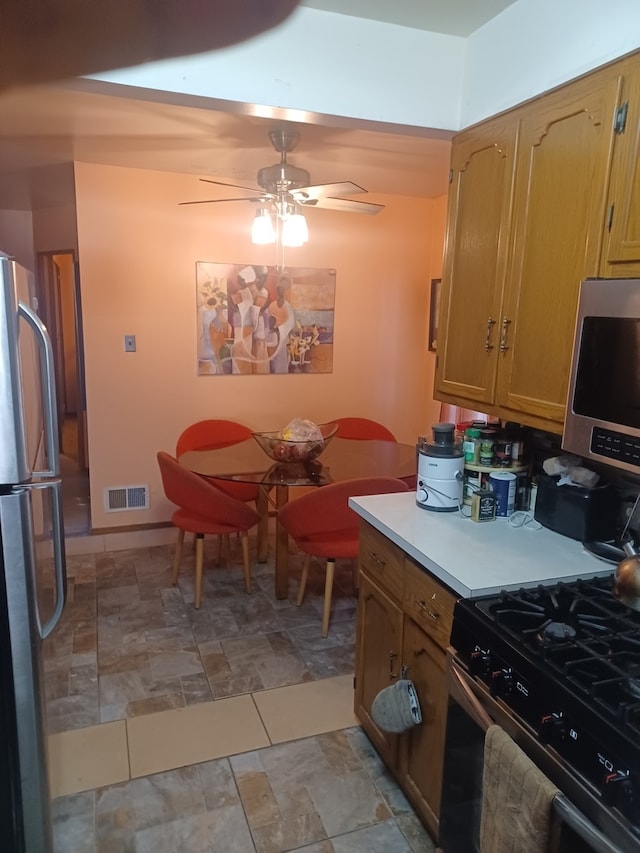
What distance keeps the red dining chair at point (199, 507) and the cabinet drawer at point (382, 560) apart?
3.73 ft

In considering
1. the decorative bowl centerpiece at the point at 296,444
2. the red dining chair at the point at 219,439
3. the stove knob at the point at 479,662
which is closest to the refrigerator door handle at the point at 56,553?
the stove knob at the point at 479,662

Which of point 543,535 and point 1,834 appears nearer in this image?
point 1,834

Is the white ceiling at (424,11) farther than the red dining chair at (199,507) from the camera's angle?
No

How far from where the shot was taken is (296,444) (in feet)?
10.2

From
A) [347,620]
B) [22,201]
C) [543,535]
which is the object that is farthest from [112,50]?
[22,201]

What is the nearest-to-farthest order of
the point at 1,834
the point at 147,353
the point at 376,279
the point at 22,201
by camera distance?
the point at 1,834, the point at 147,353, the point at 376,279, the point at 22,201

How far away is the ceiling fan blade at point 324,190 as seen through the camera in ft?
8.96

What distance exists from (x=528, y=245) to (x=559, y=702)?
1261 mm

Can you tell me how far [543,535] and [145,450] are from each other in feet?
9.88

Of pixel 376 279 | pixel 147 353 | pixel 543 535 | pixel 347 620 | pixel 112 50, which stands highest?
pixel 112 50

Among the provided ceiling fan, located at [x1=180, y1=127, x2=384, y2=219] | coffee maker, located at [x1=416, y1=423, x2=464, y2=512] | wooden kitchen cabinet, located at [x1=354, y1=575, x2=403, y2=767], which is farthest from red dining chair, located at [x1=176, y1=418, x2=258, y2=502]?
coffee maker, located at [x1=416, y1=423, x2=464, y2=512]

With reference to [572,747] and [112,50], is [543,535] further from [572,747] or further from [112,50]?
[112,50]

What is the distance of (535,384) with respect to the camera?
176cm

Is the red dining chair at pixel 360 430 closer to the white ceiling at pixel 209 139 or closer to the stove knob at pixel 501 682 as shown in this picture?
the white ceiling at pixel 209 139
